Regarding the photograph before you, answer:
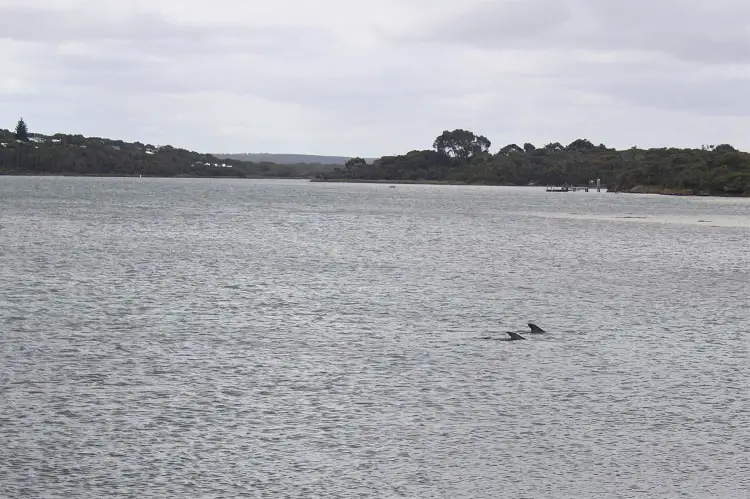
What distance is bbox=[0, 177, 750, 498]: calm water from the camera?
58.6 ft

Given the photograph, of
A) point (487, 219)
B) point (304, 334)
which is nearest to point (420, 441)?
point (304, 334)

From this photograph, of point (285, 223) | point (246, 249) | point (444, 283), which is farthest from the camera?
point (285, 223)

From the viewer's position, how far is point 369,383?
2538 cm

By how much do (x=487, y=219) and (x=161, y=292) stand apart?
3798 inches

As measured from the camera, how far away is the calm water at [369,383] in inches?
703

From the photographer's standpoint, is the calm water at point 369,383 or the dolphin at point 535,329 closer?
the calm water at point 369,383

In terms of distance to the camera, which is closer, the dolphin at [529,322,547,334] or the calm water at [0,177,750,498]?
the calm water at [0,177,750,498]

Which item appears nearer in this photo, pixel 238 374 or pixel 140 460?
pixel 140 460

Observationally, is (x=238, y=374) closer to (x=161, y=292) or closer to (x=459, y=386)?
(x=459, y=386)

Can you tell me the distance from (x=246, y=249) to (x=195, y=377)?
5064 cm

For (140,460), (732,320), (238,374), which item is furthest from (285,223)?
(140,460)

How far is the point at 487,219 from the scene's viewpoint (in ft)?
457

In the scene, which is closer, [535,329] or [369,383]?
[369,383]

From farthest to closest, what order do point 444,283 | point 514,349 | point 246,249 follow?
point 246,249 < point 444,283 < point 514,349
